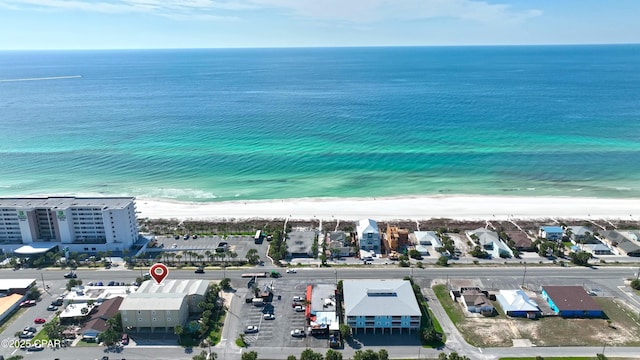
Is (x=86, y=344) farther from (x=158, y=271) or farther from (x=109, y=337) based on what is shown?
(x=158, y=271)

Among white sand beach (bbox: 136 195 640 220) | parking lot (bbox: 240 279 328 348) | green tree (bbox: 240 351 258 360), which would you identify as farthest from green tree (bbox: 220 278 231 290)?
white sand beach (bbox: 136 195 640 220)

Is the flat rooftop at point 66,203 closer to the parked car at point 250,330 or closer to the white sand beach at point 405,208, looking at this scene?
the white sand beach at point 405,208

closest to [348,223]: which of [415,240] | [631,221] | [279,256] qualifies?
[415,240]

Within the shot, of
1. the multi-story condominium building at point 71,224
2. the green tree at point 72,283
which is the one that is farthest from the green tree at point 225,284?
the multi-story condominium building at point 71,224

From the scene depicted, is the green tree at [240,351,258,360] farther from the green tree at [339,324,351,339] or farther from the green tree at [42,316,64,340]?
the green tree at [42,316,64,340]

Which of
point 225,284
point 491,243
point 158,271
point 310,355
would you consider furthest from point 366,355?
point 491,243

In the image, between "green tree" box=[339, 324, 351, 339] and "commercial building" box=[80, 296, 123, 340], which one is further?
"commercial building" box=[80, 296, 123, 340]
